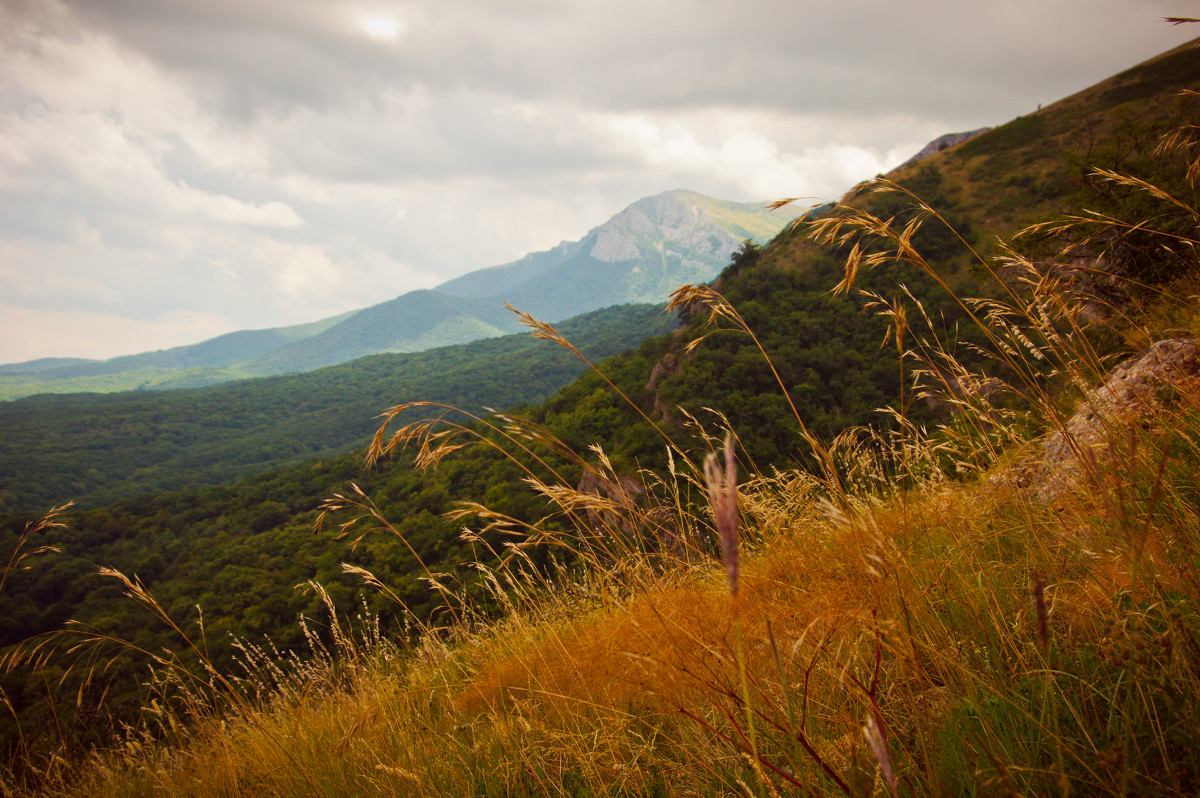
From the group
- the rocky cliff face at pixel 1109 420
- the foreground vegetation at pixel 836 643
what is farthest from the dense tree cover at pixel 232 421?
the foreground vegetation at pixel 836 643

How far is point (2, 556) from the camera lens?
37625mm

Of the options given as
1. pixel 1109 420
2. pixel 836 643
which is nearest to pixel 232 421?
pixel 836 643

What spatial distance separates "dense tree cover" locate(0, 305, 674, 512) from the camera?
277ft

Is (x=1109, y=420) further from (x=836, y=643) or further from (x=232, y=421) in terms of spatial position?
(x=232, y=421)

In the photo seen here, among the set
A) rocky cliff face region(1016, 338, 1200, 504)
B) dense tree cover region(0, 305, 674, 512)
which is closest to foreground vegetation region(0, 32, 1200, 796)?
rocky cliff face region(1016, 338, 1200, 504)

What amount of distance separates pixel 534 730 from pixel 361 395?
143949 millimetres

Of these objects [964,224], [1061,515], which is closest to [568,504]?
[1061,515]

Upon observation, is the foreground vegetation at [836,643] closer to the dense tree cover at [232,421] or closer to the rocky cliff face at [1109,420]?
the rocky cliff face at [1109,420]

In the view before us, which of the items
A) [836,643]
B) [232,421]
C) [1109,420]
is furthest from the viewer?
[232,421]

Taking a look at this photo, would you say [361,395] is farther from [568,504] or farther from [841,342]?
[568,504]

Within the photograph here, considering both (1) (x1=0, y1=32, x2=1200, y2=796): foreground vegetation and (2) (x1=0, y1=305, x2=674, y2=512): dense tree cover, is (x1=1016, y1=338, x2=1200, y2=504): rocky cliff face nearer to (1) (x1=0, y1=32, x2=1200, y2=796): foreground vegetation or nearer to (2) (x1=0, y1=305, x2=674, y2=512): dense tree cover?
(1) (x1=0, y1=32, x2=1200, y2=796): foreground vegetation

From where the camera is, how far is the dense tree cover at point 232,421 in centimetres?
8444

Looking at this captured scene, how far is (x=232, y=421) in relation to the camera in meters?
123

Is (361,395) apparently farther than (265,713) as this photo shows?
Yes
